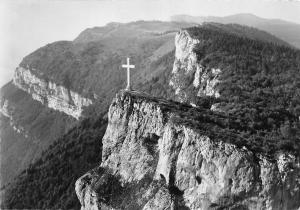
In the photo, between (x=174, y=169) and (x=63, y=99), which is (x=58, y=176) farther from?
(x=63, y=99)

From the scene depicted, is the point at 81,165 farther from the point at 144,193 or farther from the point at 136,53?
the point at 136,53

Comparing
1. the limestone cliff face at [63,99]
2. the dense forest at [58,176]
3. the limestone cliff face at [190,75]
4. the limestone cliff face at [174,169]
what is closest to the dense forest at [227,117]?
the dense forest at [58,176]

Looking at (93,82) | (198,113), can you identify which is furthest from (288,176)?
(93,82)

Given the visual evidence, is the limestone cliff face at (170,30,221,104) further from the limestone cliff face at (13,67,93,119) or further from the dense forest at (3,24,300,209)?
the limestone cliff face at (13,67,93,119)

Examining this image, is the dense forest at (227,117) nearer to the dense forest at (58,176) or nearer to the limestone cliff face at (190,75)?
the dense forest at (58,176)

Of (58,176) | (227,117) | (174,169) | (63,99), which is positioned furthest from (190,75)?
(63,99)

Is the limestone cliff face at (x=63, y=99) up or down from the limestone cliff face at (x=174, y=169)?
down
